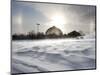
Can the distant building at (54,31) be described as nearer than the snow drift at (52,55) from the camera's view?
No

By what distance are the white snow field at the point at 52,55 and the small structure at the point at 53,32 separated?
7 cm

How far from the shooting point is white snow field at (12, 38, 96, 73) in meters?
2.38

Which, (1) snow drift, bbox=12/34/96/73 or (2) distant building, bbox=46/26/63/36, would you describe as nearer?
(1) snow drift, bbox=12/34/96/73

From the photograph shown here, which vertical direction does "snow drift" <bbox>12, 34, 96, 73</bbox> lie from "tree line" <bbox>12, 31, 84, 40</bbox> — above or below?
below

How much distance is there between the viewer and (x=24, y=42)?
2.40 metres

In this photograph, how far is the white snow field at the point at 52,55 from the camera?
238 centimetres

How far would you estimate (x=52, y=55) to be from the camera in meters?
2.51

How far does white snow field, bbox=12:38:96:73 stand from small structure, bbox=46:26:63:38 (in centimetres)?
7

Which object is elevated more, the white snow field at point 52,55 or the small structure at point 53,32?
the small structure at point 53,32

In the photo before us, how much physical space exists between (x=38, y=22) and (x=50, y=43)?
12.6 inches

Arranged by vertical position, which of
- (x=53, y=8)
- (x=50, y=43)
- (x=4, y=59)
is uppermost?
(x=53, y=8)

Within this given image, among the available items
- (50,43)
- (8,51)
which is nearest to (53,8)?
(50,43)

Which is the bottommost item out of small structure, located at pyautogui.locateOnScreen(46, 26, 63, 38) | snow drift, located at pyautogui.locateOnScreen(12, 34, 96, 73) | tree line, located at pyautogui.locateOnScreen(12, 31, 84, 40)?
snow drift, located at pyautogui.locateOnScreen(12, 34, 96, 73)

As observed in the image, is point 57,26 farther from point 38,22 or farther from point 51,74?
point 51,74
